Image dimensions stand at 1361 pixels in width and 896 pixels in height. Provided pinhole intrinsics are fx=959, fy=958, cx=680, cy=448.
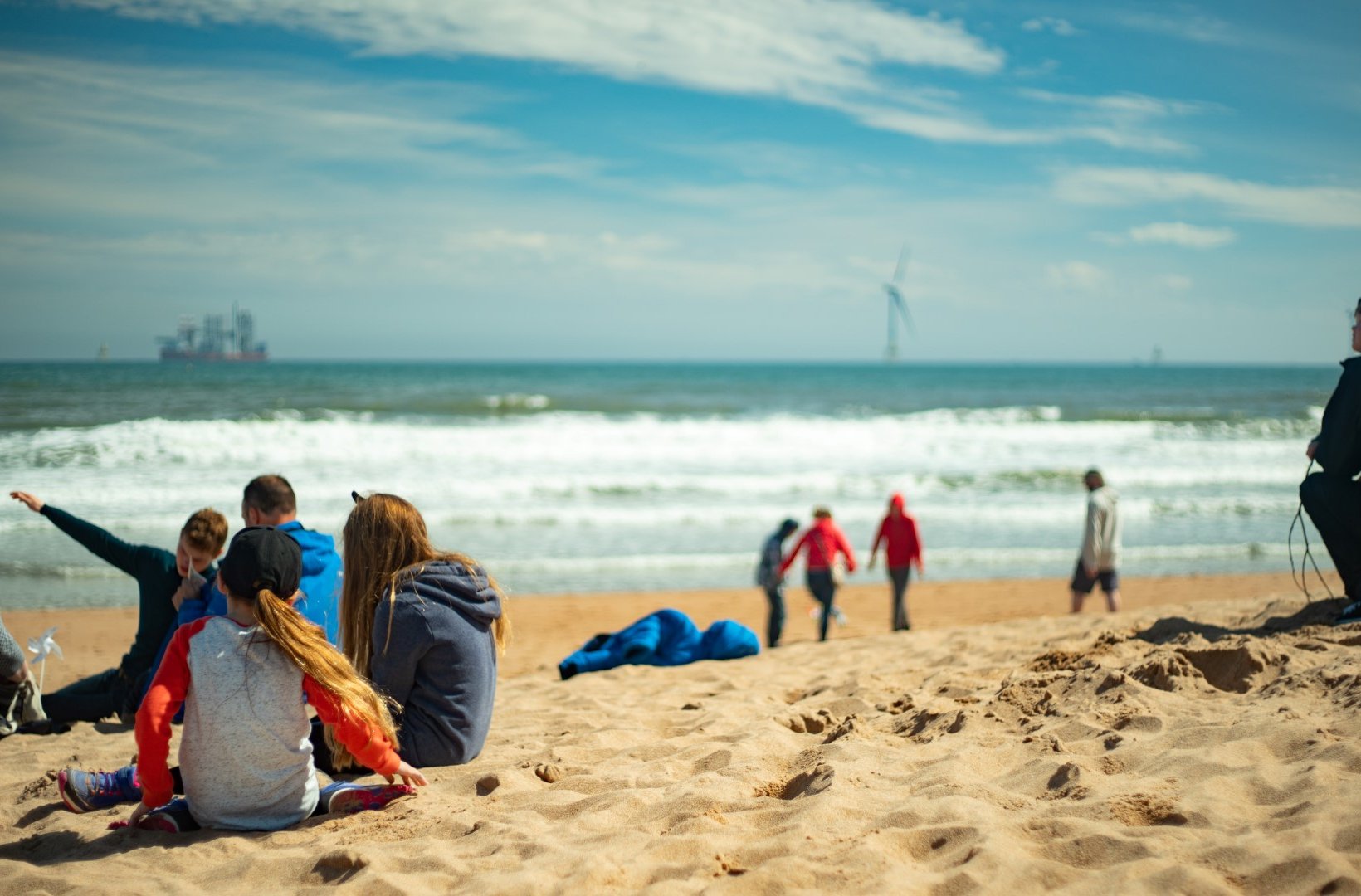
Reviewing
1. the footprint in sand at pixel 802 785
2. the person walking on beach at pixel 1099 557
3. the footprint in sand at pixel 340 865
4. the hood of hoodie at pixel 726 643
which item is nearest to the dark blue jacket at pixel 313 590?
the footprint in sand at pixel 340 865

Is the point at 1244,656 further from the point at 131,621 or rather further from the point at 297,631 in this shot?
Result: the point at 131,621

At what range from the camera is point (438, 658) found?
3.88 m

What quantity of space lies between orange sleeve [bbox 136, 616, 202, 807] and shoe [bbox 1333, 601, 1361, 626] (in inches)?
213

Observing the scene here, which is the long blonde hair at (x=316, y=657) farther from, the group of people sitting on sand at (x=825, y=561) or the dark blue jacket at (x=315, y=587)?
the group of people sitting on sand at (x=825, y=561)

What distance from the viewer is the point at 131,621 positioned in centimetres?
966

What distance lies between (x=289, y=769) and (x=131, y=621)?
298 inches

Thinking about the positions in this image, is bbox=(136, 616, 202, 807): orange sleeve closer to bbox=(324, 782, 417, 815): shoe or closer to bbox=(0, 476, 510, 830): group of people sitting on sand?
bbox=(0, 476, 510, 830): group of people sitting on sand

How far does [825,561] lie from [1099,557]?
2867 mm

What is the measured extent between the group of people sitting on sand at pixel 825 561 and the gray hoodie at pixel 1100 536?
171 centimetres

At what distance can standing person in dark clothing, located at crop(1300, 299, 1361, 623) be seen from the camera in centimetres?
505

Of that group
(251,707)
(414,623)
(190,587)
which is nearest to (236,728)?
(251,707)

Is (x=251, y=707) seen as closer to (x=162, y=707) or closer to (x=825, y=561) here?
(x=162, y=707)

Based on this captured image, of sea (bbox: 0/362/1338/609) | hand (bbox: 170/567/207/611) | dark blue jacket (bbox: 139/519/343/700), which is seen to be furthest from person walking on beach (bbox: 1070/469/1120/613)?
hand (bbox: 170/567/207/611)

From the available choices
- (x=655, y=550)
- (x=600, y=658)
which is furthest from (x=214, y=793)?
(x=655, y=550)
